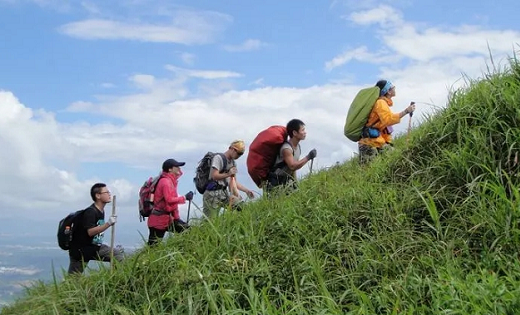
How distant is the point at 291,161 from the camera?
8578 mm

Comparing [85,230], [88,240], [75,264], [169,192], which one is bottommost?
[75,264]

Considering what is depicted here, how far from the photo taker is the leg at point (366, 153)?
885cm

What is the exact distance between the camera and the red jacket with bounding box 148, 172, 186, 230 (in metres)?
8.92

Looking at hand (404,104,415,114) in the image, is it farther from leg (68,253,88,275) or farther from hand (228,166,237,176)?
leg (68,253,88,275)

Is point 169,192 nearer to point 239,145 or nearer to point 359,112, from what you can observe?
point 239,145

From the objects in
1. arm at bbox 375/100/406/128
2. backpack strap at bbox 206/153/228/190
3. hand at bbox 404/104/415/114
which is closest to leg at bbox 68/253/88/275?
backpack strap at bbox 206/153/228/190

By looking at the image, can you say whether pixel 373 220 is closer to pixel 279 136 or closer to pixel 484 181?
pixel 484 181

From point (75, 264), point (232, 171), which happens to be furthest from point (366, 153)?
point (75, 264)

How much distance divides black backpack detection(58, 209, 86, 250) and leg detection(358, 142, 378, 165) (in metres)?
3.69

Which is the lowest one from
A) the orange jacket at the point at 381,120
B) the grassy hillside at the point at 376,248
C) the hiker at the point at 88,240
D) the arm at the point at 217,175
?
the grassy hillside at the point at 376,248

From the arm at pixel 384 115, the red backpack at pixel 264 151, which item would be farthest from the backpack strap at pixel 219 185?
the arm at pixel 384 115

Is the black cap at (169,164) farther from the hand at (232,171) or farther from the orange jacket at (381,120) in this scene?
the orange jacket at (381,120)

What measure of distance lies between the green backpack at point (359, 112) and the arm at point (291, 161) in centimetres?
93

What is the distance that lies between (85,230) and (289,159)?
2680 mm
